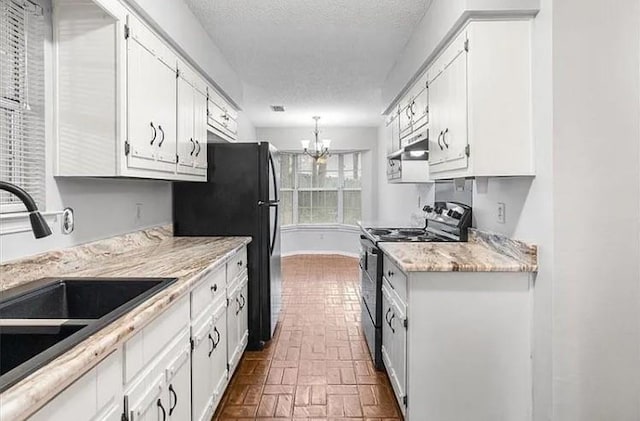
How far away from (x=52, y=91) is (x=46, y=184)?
1.39 ft

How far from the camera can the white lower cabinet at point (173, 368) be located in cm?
107

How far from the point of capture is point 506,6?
2068mm

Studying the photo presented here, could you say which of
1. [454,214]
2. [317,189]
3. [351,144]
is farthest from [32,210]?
[317,189]

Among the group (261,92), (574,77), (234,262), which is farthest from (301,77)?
(574,77)

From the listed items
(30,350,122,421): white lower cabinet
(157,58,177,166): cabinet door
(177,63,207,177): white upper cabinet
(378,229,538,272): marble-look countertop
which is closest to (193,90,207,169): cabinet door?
(177,63,207,177): white upper cabinet

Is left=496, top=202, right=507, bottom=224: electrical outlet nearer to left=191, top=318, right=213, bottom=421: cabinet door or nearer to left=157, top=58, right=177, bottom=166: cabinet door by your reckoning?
left=191, top=318, right=213, bottom=421: cabinet door

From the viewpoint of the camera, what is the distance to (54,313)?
170cm

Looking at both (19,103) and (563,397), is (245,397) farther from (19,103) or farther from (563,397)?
(19,103)

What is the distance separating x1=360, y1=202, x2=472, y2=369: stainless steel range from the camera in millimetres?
3023

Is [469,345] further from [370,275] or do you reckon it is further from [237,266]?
[237,266]

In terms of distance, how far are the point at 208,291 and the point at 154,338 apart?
0.74m

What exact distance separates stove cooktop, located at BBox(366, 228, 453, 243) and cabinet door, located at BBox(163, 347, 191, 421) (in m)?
1.67

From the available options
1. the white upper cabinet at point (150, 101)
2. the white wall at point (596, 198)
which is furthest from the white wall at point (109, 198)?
the white wall at point (596, 198)

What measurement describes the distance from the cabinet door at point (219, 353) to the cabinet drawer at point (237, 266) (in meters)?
0.24
